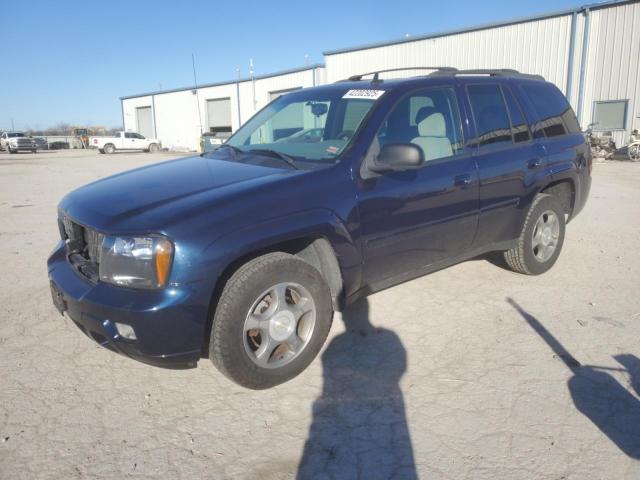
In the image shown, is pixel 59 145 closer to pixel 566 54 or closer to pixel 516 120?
pixel 566 54

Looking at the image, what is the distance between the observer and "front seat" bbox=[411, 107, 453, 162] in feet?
11.9

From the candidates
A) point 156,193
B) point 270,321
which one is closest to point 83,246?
point 156,193

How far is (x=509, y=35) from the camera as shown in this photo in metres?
19.9

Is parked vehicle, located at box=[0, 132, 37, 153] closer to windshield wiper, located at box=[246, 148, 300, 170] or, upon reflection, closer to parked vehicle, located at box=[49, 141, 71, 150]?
parked vehicle, located at box=[49, 141, 71, 150]

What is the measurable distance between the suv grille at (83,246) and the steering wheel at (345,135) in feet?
5.45

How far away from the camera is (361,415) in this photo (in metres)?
2.69

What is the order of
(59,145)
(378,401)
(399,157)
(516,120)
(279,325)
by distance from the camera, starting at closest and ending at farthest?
(378,401) → (279,325) → (399,157) → (516,120) → (59,145)

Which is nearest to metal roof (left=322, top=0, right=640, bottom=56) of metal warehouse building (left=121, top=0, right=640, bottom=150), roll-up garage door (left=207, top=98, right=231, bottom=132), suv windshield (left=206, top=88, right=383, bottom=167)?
metal warehouse building (left=121, top=0, right=640, bottom=150)

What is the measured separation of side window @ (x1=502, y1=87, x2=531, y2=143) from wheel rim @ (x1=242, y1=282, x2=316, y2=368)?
255 cm

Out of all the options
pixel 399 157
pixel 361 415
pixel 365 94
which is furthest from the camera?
pixel 365 94

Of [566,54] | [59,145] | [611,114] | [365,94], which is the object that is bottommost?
[59,145]

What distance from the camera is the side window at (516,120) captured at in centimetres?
432

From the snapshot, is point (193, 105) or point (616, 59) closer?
point (616, 59)

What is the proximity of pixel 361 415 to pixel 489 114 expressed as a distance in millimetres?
2742
